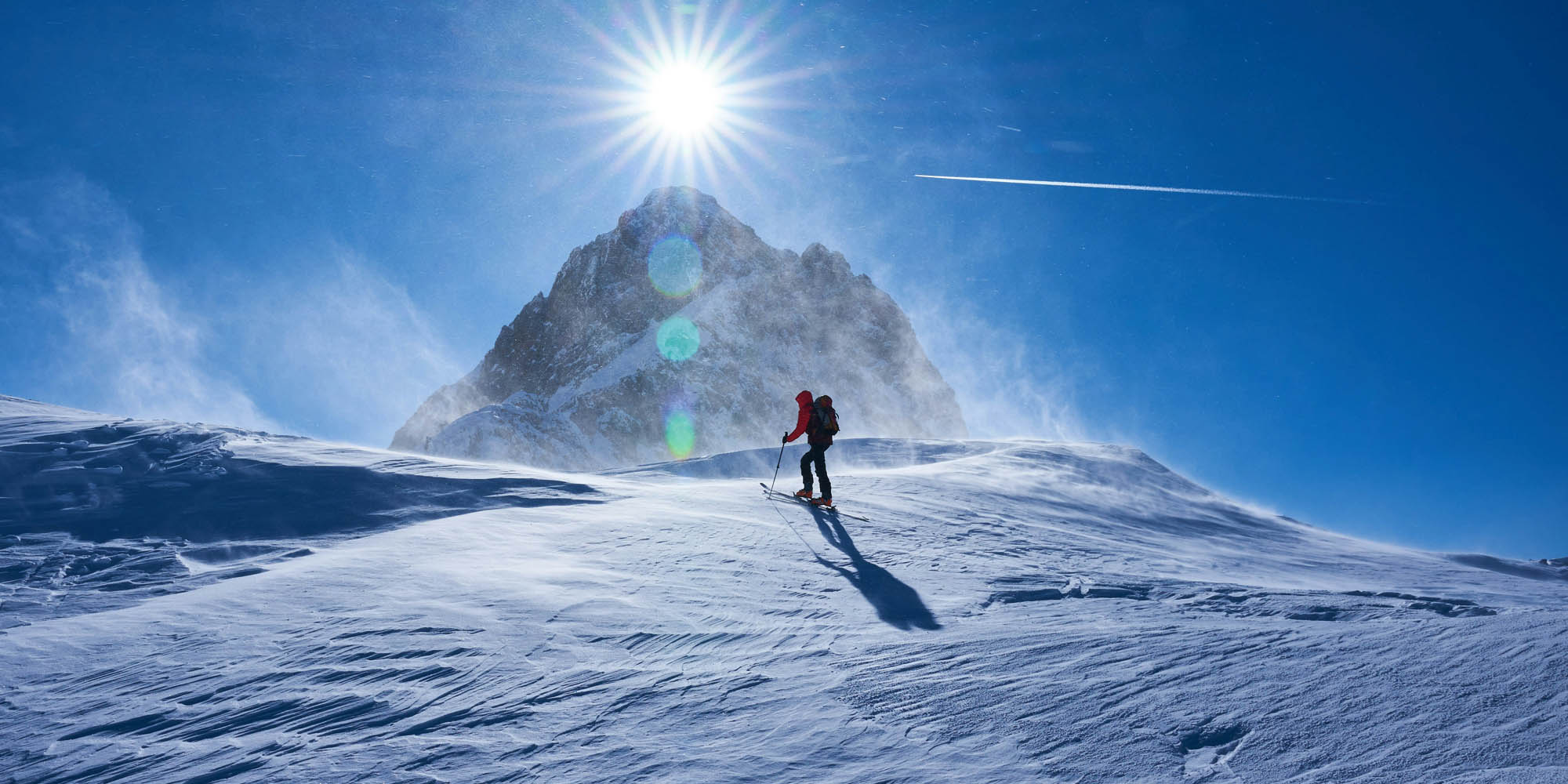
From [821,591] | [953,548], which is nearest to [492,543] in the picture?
[821,591]

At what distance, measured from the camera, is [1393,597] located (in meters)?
6.29

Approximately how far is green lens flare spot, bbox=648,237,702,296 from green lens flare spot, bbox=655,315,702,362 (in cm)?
827

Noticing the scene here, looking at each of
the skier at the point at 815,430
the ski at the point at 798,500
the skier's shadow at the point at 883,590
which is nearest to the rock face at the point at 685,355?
the ski at the point at 798,500

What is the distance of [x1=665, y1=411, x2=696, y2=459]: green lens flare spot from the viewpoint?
5753 inches

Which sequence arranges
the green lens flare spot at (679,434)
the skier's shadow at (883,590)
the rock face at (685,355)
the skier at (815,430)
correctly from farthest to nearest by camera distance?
the rock face at (685,355) < the green lens flare spot at (679,434) < the skier at (815,430) < the skier's shadow at (883,590)

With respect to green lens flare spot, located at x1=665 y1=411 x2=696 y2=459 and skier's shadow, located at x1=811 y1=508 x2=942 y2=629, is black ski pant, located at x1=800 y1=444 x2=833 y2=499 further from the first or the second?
green lens flare spot, located at x1=665 y1=411 x2=696 y2=459

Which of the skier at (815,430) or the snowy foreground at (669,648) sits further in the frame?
the skier at (815,430)

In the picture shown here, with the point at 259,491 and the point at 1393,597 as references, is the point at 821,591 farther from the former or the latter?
the point at 259,491

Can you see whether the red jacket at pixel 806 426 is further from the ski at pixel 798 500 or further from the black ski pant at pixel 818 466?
the ski at pixel 798 500

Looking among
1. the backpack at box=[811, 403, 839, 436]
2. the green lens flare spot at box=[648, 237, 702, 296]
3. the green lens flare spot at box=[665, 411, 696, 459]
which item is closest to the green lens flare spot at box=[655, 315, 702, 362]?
the green lens flare spot at box=[648, 237, 702, 296]

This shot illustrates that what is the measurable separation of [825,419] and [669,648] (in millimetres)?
6994

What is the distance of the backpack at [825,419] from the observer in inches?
432

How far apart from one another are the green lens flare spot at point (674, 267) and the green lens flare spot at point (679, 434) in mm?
35552

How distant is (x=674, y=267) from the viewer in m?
173
